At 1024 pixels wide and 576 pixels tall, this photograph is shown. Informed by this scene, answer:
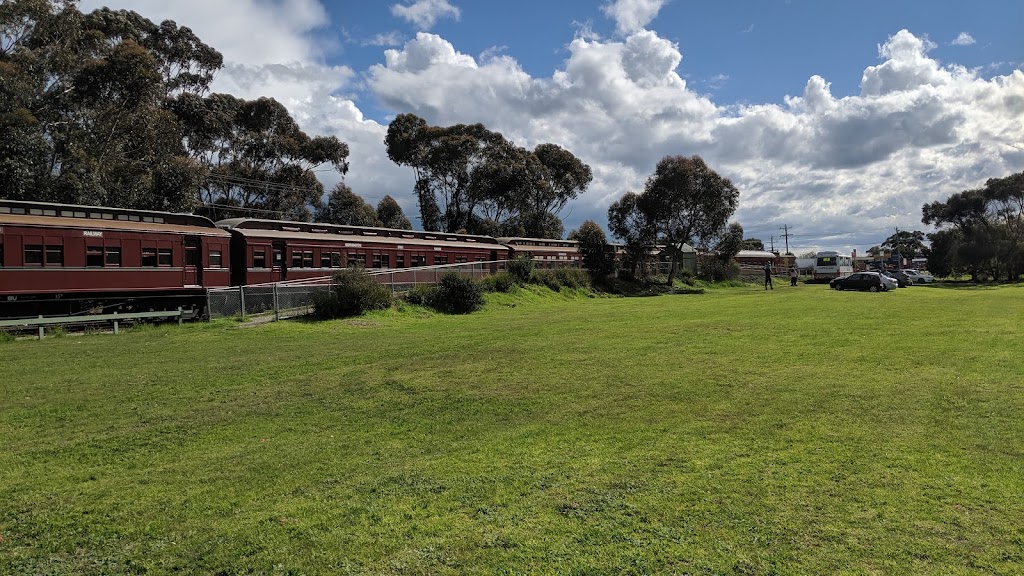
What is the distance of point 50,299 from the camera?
64.3 feet

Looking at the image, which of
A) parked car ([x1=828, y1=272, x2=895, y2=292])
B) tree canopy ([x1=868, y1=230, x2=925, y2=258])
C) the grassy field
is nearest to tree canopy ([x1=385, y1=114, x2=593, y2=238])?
parked car ([x1=828, y1=272, x2=895, y2=292])

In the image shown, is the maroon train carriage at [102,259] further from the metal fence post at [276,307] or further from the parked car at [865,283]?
the parked car at [865,283]

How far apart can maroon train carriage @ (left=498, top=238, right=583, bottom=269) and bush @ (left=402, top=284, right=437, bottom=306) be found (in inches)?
564

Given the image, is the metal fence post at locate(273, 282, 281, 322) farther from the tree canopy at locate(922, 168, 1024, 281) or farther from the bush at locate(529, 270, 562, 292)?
the tree canopy at locate(922, 168, 1024, 281)

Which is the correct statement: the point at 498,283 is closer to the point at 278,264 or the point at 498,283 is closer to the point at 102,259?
the point at 278,264

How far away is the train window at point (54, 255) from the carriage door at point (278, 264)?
324 inches

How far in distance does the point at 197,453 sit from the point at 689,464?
5.07 meters

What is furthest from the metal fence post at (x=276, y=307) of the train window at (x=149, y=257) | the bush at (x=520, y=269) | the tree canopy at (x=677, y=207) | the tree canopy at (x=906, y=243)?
the tree canopy at (x=906, y=243)

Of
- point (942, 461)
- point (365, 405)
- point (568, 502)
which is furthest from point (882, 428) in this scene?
point (365, 405)

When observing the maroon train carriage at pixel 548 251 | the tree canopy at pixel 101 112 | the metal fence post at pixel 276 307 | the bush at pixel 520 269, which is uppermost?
the tree canopy at pixel 101 112

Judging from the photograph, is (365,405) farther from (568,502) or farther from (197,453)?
(568,502)

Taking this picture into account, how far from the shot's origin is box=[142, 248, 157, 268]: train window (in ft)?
72.6

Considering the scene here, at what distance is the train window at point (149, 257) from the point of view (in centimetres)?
2214

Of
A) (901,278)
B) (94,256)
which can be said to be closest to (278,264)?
(94,256)
